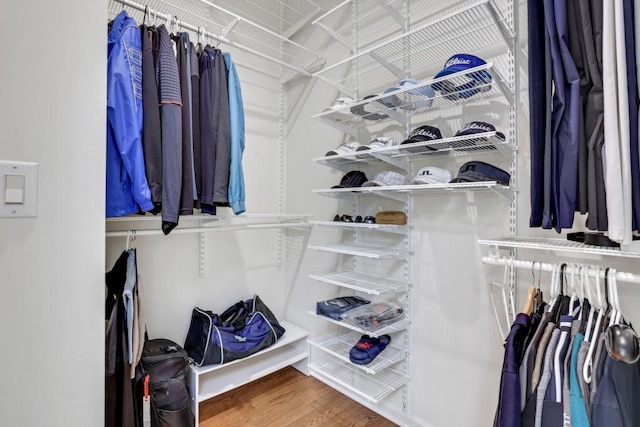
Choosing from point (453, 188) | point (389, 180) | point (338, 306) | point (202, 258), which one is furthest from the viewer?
point (202, 258)

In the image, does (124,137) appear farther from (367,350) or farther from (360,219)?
(367,350)

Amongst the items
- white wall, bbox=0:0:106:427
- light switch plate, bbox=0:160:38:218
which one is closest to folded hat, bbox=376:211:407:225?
white wall, bbox=0:0:106:427

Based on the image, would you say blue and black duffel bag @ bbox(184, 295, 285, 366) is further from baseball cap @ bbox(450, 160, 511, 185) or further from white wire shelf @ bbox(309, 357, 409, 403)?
baseball cap @ bbox(450, 160, 511, 185)

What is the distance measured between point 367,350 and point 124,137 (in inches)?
59.0

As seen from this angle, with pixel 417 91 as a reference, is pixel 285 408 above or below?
below

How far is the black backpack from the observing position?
1.34 metres

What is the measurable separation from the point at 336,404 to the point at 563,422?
54.8 inches

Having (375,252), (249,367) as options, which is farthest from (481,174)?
(249,367)

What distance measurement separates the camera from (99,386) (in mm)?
799

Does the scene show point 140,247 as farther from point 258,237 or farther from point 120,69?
point 120,69

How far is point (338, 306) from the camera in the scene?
68.8 inches

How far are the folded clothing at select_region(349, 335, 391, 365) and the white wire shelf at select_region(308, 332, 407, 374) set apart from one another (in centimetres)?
3

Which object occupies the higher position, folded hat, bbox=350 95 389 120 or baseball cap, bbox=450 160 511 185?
folded hat, bbox=350 95 389 120

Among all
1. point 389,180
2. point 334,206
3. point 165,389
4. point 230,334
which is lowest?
point 165,389
